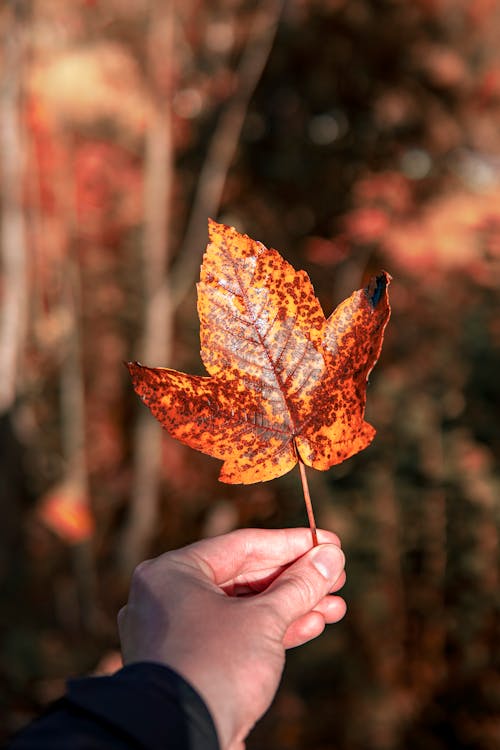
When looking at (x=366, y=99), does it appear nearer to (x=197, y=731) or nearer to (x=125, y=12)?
(x=125, y=12)

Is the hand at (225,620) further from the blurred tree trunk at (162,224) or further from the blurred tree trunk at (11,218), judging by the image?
the blurred tree trunk at (162,224)

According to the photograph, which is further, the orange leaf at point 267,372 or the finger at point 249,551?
the finger at point 249,551

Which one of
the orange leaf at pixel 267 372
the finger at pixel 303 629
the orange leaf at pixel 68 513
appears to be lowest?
the orange leaf at pixel 68 513

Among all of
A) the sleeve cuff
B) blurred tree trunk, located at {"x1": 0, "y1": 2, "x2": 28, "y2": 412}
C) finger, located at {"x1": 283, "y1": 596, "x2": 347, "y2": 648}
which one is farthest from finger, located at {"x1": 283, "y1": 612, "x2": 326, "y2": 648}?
blurred tree trunk, located at {"x1": 0, "y1": 2, "x2": 28, "y2": 412}

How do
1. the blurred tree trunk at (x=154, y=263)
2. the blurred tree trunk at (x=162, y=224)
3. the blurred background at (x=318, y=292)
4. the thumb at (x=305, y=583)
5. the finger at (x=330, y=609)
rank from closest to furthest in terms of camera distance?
the thumb at (x=305, y=583) → the finger at (x=330, y=609) → the blurred background at (x=318, y=292) → the blurred tree trunk at (x=154, y=263) → the blurred tree trunk at (x=162, y=224)

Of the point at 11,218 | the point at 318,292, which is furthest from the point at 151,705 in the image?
the point at 318,292

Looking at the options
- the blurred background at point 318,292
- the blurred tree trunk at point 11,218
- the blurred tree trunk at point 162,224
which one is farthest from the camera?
the blurred tree trunk at point 162,224

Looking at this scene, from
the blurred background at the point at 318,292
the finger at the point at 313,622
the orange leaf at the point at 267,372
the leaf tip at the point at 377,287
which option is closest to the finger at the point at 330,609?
the finger at the point at 313,622
